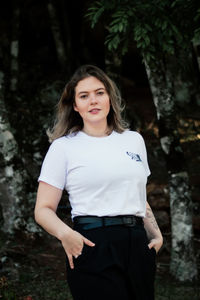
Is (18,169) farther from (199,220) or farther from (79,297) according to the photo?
(79,297)

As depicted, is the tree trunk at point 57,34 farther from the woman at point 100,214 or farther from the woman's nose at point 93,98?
the woman at point 100,214

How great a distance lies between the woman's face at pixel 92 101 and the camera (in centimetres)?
316

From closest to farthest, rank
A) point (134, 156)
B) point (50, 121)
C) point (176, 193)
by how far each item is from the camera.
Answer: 1. point (134, 156)
2. point (176, 193)
3. point (50, 121)

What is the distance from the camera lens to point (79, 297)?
9.34ft

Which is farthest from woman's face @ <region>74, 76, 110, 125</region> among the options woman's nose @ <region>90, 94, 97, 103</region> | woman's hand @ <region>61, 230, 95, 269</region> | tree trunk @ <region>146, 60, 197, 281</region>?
tree trunk @ <region>146, 60, 197, 281</region>

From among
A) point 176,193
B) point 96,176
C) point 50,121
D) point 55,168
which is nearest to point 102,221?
point 96,176

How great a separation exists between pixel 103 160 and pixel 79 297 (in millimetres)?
874

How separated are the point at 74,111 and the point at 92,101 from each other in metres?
0.30

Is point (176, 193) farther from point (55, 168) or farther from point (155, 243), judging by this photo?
point (55, 168)

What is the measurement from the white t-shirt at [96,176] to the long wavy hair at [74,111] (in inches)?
10.0

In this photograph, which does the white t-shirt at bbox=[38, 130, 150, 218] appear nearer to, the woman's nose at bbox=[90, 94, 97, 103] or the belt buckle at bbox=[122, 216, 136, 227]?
the belt buckle at bbox=[122, 216, 136, 227]

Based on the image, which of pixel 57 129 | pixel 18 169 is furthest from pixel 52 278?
pixel 57 129

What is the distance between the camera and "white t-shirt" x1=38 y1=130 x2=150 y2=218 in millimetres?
2869

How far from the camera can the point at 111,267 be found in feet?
9.25
